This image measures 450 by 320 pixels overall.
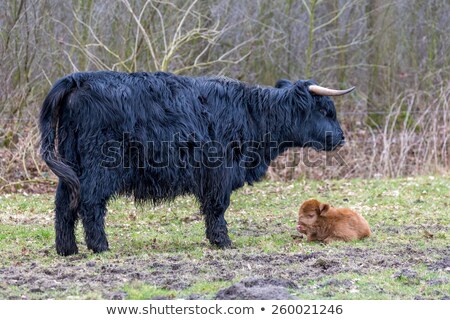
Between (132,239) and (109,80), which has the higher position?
(109,80)

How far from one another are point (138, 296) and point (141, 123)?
2.73m

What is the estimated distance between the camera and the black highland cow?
7.59 metres

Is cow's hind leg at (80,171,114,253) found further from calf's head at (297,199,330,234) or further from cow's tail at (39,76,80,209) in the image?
calf's head at (297,199,330,234)

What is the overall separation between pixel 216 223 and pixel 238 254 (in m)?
0.97

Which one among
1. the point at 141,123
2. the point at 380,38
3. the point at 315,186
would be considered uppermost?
the point at 380,38

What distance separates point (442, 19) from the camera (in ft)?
61.9

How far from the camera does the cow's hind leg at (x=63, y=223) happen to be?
772 cm

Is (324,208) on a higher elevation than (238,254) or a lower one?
higher

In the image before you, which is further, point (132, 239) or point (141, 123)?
point (132, 239)

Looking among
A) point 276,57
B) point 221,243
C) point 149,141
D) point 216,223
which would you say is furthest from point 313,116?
point 276,57

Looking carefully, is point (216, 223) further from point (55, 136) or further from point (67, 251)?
point (55, 136)

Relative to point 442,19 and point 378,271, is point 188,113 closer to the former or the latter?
point 378,271

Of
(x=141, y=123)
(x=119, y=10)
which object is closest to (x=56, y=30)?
(x=119, y=10)

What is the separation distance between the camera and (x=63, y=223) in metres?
7.75
